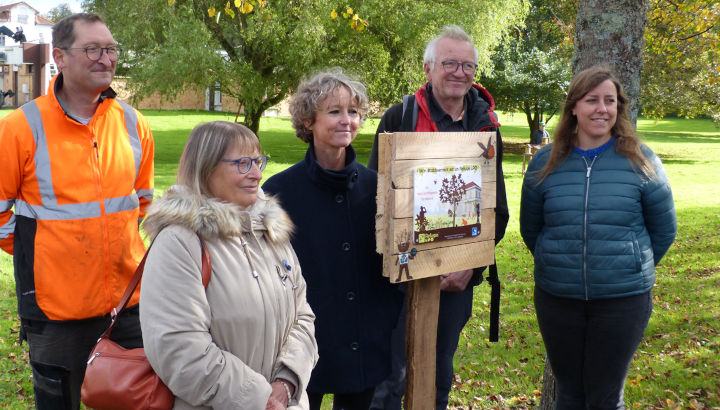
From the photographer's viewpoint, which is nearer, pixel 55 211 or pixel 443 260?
pixel 443 260

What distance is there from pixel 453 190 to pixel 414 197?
26cm

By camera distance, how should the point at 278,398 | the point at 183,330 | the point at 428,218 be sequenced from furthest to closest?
the point at 428,218 → the point at 278,398 → the point at 183,330

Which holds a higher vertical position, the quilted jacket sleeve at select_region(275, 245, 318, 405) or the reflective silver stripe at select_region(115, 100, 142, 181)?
the reflective silver stripe at select_region(115, 100, 142, 181)

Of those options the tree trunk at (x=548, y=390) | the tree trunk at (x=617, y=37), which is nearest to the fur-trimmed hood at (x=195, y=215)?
the tree trunk at (x=548, y=390)

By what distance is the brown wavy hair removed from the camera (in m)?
3.25

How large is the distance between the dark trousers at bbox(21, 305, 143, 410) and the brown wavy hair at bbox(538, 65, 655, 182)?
257 centimetres

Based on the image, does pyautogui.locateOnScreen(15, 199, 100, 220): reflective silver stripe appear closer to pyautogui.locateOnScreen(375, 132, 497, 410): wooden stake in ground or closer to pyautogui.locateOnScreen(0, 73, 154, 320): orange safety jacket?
pyautogui.locateOnScreen(0, 73, 154, 320): orange safety jacket

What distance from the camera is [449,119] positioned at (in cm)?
341

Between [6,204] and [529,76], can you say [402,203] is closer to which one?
[6,204]

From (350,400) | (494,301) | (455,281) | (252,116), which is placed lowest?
(350,400)

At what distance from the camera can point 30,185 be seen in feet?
10.1

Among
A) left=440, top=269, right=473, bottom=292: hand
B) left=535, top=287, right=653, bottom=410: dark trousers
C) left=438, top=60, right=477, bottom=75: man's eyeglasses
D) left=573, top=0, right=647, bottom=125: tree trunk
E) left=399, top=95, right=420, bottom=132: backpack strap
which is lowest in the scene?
left=535, top=287, right=653, bottom=410: dark trousers

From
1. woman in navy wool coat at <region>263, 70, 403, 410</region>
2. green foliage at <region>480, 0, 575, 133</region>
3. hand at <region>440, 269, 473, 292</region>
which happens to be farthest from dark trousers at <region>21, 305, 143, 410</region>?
green foliage at <region>480, 0, 575, 133</region>

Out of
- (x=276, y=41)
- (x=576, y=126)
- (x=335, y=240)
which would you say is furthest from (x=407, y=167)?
(x=276, y=41)
